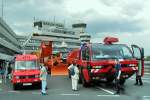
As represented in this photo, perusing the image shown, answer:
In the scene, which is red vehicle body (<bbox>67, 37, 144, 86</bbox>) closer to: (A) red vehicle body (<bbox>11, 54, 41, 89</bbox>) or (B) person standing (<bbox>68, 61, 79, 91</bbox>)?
(B) person standing (<bbox>68, 61, 79, 91</bbox>)

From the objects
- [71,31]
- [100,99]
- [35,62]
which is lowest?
[100,99]

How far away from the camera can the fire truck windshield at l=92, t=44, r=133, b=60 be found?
23.7 m

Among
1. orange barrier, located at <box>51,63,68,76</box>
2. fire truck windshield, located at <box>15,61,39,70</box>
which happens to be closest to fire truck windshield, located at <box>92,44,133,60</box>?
fire truck windshield, located at <box>15,61,39,70</box>

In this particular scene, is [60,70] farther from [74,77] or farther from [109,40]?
[74,77]

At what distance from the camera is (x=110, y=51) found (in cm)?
2423

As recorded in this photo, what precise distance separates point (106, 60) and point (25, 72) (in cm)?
526

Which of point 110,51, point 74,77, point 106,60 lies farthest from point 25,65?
point 106,60

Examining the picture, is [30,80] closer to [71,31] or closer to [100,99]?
[100,99]

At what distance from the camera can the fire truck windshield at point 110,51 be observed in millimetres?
23672

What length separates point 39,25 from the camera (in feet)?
627

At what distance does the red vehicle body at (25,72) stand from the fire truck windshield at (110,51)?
381 cm

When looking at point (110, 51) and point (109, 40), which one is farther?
point (109, 40)

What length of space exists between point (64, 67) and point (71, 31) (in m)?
149

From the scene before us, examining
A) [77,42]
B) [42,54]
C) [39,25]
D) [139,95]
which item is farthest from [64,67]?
[39,25]
